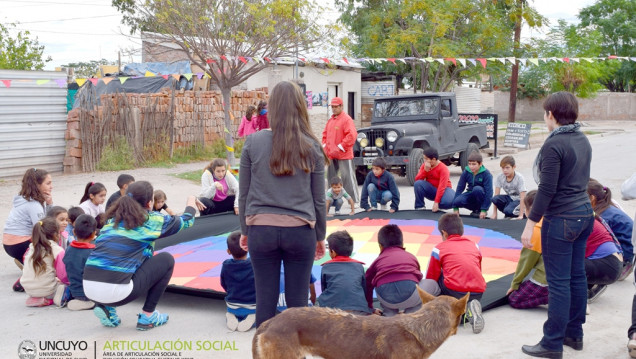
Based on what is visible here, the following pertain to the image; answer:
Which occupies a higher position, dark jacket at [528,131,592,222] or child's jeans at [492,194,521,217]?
dark jacket at [528,131,592,222]

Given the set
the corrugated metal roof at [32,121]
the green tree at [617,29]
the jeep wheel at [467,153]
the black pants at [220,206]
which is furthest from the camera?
the green tree at [617,29]

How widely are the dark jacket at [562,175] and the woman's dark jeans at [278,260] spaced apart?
157 centimetres

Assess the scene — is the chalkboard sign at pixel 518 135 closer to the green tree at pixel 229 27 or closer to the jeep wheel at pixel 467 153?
the jeep wheel at pixel 467 153

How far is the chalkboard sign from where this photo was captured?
21766mm

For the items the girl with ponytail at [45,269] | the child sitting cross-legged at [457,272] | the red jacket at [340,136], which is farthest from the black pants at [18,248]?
the red jacket at [340,136]

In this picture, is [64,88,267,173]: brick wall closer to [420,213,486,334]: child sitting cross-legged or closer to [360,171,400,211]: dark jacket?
[360,171,400,211]: dark jacket

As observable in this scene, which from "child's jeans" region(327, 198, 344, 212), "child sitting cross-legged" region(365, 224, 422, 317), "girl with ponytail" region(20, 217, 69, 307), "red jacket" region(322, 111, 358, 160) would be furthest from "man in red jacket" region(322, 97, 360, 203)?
"child sitting cross-legged" region(365, 224, 422, 317)

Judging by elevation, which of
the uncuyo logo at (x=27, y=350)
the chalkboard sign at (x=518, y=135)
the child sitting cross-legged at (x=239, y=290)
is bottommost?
the uncuyo logo at (x=27, y=350)

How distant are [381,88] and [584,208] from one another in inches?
1034

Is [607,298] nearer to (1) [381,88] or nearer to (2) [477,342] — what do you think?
(2) [477,342]

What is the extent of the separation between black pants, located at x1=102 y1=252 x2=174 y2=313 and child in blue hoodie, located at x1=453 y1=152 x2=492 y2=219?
17.2 ft

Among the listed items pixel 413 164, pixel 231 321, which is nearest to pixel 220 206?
pixel 231 321

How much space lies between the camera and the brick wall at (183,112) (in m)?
15.5

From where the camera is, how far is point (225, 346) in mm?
4793
